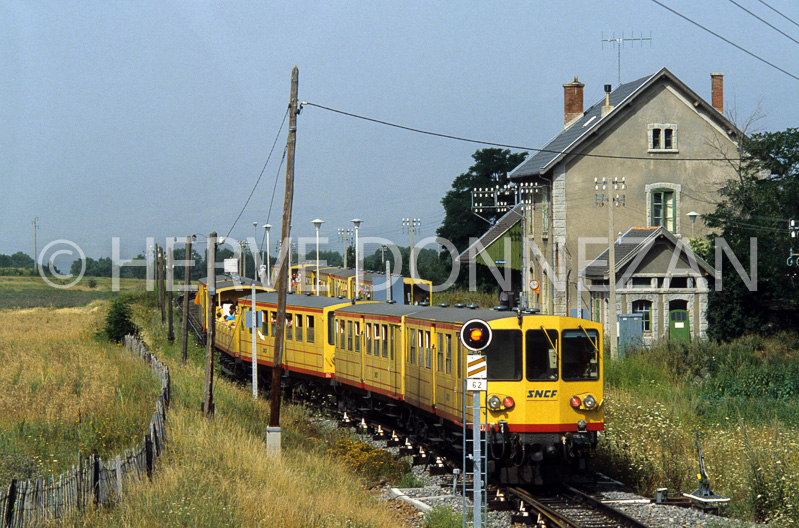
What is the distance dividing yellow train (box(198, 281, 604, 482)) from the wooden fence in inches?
174

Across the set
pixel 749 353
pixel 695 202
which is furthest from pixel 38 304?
pixel 749 353

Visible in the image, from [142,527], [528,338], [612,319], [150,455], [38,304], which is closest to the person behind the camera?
[142,527]

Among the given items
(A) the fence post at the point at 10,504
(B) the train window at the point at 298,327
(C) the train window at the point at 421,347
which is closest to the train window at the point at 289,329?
(B) the train window at the point at 298,327

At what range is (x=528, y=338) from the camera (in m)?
14.1

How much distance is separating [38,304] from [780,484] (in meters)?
80.1

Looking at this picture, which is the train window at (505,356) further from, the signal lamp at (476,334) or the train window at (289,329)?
the train window at (289,329)

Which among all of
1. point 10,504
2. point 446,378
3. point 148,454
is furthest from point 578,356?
point 10,504

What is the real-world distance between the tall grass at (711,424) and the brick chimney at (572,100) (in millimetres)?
19624

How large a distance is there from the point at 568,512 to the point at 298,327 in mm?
13650

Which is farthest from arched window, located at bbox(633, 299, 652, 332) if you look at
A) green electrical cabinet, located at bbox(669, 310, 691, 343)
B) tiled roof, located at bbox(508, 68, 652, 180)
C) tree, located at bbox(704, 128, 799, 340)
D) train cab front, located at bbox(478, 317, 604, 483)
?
train cab front, located at bbox(478, 317, 604, 483)

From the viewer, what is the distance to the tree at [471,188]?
80.2m

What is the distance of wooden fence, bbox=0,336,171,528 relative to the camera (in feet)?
29.9

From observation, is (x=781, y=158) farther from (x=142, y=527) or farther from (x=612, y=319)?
(x=142, y=527)

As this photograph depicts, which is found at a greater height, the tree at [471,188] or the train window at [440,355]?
the tree at [471,188]
